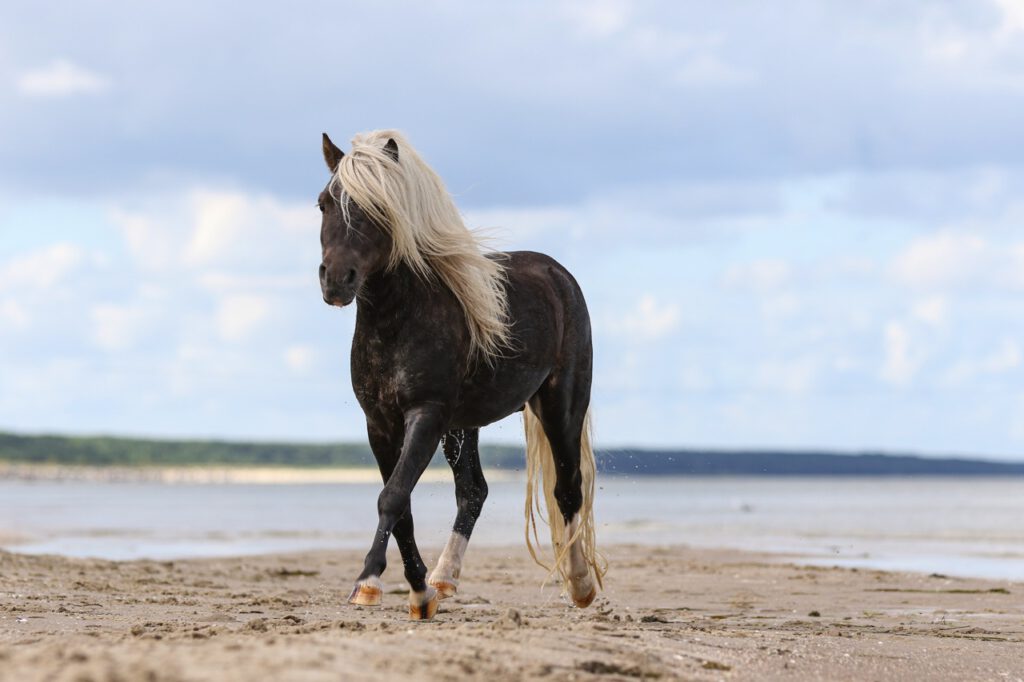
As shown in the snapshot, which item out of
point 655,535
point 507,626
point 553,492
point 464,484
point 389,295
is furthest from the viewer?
point 655,535

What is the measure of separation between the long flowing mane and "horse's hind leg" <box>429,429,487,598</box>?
1189 millimetres

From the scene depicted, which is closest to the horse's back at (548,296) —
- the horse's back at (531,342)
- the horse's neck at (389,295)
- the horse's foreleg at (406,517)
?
the horse's back at (531,342)

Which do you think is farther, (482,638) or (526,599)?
(526,599)

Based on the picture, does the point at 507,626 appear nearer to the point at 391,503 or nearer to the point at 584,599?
the point at 391,503

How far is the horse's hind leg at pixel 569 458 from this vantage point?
794 cm

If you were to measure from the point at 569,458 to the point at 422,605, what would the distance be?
1570 millimetres

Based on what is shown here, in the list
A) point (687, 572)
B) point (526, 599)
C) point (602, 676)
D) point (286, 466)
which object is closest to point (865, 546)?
point (687, 572)

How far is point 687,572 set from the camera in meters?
Answer: 13.9

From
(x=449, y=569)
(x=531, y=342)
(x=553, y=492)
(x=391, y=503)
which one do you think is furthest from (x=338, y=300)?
(x=553, y=492)

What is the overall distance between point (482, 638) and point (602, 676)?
64 cm

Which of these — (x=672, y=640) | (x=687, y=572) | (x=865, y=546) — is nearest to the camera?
(x=672, y=640)

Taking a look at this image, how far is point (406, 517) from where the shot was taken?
6.85 m

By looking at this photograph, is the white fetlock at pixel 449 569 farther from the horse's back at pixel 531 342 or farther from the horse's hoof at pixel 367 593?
the horse's hoof at pixel 367 593

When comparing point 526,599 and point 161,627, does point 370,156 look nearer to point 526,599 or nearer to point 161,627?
point 161,627
